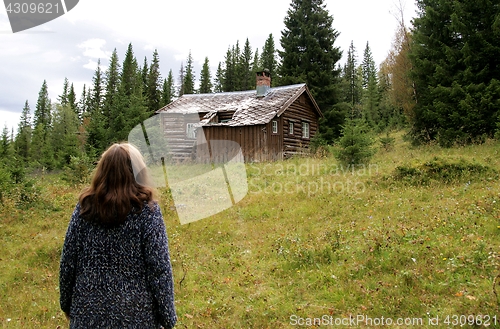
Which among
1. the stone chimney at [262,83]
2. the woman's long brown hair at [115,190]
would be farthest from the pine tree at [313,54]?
the woman's long brown hair at [115,190]

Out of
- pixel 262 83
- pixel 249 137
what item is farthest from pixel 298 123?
pixel 249 137

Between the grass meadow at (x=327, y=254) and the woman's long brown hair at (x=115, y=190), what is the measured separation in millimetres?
3194

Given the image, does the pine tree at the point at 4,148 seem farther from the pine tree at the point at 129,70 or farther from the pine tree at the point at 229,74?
the pine tree at the point at 229,74

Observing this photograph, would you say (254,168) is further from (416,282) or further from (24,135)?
(24,135)

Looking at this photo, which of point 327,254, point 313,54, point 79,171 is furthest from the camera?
point 313,54

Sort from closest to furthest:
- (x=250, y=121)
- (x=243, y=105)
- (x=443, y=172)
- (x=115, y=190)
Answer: (x=115, y=190) < (x=443, y=172) < (x=250, y=121) < (x=243, y=105)

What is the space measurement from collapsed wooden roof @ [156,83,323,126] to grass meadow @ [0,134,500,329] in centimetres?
1060

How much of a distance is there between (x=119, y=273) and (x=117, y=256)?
0.13m

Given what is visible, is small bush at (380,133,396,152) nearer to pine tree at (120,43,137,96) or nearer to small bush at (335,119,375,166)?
small bush at (335,119,375,166)

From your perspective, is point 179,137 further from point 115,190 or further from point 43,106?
point 43,106

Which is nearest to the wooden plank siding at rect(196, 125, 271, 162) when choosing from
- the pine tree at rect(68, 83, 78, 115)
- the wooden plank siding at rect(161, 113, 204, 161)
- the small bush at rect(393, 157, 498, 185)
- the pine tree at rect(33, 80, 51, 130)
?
the wooden plank siding at rect(161, 113, 204, 161)

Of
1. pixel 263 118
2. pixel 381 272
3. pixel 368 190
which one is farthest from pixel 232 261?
pixel 263 118

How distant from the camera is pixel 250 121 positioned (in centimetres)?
2119

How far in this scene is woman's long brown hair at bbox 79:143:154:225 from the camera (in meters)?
2.41
